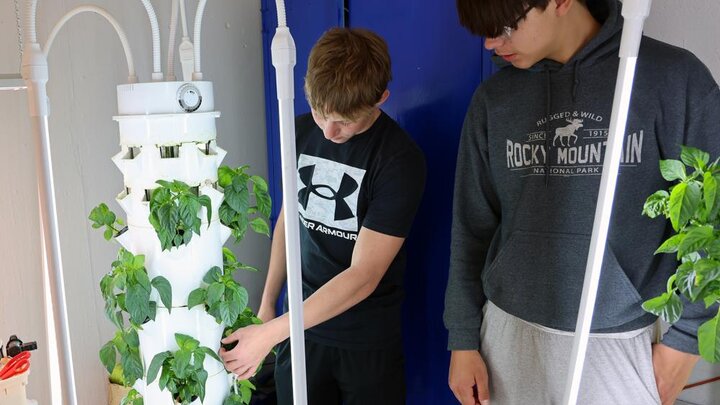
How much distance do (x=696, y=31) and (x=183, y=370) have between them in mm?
1484

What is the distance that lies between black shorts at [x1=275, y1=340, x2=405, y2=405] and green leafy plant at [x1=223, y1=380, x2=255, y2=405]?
48 cm

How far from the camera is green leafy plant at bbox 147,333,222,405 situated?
3.43ft

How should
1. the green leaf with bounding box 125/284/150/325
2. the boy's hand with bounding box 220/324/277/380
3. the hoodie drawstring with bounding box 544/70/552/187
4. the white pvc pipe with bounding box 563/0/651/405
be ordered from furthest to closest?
the hoodie drawstring with bounding box 544/70/552/187, the boy's hand with bounding box 220/324/277/380, the green leaf with bounding box 125/284/150/325, the white pvc pipe with bounding box 563/0/651/405

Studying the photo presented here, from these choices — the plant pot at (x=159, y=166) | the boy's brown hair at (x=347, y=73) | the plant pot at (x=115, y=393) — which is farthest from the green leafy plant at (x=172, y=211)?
the plant pot at (x=115, y=393)

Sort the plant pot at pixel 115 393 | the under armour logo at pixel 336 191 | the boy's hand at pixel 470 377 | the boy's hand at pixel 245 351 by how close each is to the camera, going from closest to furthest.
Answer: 1. the boy's hand at pixel 245 351
2. the boy's hand at pixel 470 377
3. the under armour logo at pixel 336 191
4. the plant pot at pixel 115 393

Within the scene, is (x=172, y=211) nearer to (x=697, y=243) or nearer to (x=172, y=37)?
(x=172, y=37)

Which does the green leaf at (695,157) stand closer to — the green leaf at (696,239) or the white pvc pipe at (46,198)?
the green leaf at (696,239)

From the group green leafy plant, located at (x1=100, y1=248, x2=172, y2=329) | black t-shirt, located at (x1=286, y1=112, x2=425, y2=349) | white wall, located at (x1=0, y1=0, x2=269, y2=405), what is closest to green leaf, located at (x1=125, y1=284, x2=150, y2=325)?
green leafy plant, located at (x1=100, y1=248, x2=172, y2=329)

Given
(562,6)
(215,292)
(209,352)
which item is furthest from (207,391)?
(562,6)

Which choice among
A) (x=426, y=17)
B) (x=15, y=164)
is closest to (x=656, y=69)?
(x=426, y=17)

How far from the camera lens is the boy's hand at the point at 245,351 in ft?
3.71

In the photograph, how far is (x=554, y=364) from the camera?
1.26 m

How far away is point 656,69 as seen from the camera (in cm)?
115

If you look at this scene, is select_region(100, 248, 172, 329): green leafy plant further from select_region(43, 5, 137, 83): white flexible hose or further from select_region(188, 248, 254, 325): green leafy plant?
select_region(43, 5, 137, 83): white flexible hose
